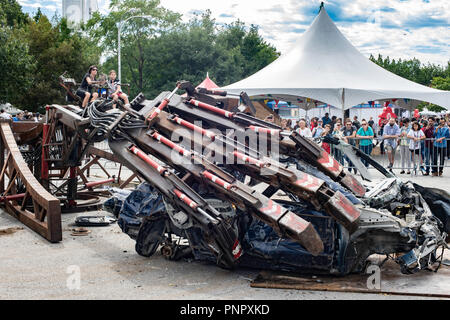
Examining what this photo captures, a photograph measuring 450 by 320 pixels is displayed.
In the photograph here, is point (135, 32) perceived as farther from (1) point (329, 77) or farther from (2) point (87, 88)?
(2) point (87, 88)

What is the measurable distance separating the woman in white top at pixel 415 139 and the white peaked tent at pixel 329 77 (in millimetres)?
2834

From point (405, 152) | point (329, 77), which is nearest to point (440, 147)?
point (405, 152)

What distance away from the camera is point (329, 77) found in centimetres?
2019

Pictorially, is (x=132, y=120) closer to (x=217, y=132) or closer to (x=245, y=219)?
(x=217, y=132)

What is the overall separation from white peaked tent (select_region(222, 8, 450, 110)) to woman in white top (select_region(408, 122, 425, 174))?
2834 millimetres

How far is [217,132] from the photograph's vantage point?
6984 millimetres

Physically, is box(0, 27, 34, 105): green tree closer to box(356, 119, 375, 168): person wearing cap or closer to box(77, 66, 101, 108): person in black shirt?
box(77, 66, 101, 108): person in black shirt

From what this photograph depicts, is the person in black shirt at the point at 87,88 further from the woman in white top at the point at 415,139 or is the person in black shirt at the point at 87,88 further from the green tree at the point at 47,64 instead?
the green tree at the point at 47,64

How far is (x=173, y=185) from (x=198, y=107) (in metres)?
1.60

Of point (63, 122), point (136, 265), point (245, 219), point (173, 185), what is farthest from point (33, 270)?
point (63, 122)

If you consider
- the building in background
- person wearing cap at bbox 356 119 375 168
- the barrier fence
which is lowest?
the barrier fence

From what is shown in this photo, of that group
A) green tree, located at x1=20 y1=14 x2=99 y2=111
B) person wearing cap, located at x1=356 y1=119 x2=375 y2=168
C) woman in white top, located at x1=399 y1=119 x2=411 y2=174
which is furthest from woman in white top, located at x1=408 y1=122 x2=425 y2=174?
green tree, located at x1=20 y1=14 x2=99 y2=111

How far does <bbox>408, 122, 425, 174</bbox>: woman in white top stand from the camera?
1661 centimetres

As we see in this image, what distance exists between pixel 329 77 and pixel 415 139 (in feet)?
16.2
